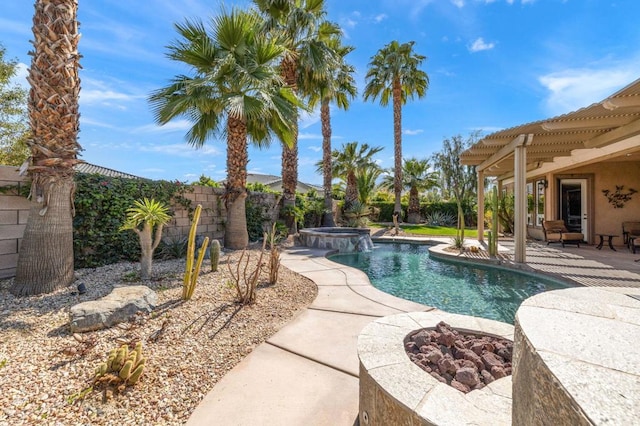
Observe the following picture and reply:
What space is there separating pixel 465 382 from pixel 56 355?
3.31 m

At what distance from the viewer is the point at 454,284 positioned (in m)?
6.34

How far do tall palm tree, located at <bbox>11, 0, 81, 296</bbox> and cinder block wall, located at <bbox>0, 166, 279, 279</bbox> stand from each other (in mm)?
1003

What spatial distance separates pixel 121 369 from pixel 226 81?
7153 millimetres

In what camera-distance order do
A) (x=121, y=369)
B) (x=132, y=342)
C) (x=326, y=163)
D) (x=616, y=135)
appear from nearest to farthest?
1. (x=121, y=369)
2. (x=132, y=342)
3. (x=616, y=135)
4. (x=326, y=163)

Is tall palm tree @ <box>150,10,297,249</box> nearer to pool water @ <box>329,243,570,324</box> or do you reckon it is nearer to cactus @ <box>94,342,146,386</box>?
pool water @ <box>329,243,570,324</box>

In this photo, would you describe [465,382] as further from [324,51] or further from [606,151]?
[324,51]

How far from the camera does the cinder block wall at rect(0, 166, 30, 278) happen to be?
15.3 feet

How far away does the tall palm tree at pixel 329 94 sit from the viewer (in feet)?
40.8

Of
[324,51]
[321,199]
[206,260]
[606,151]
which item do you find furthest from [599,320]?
[321,199]

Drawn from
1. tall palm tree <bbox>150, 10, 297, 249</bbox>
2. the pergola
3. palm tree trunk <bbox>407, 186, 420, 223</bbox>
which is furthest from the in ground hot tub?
palm tree trunk <bbox>407, 186, 420, 223</bbox>

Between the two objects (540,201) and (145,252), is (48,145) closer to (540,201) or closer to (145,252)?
(145,252)

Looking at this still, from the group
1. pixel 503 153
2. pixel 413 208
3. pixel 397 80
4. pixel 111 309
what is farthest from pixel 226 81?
pixel 413 208

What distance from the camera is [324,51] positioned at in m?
10.9

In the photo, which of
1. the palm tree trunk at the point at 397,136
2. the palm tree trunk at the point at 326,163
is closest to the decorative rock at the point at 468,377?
the palm tree trunk at the point at 326,163
